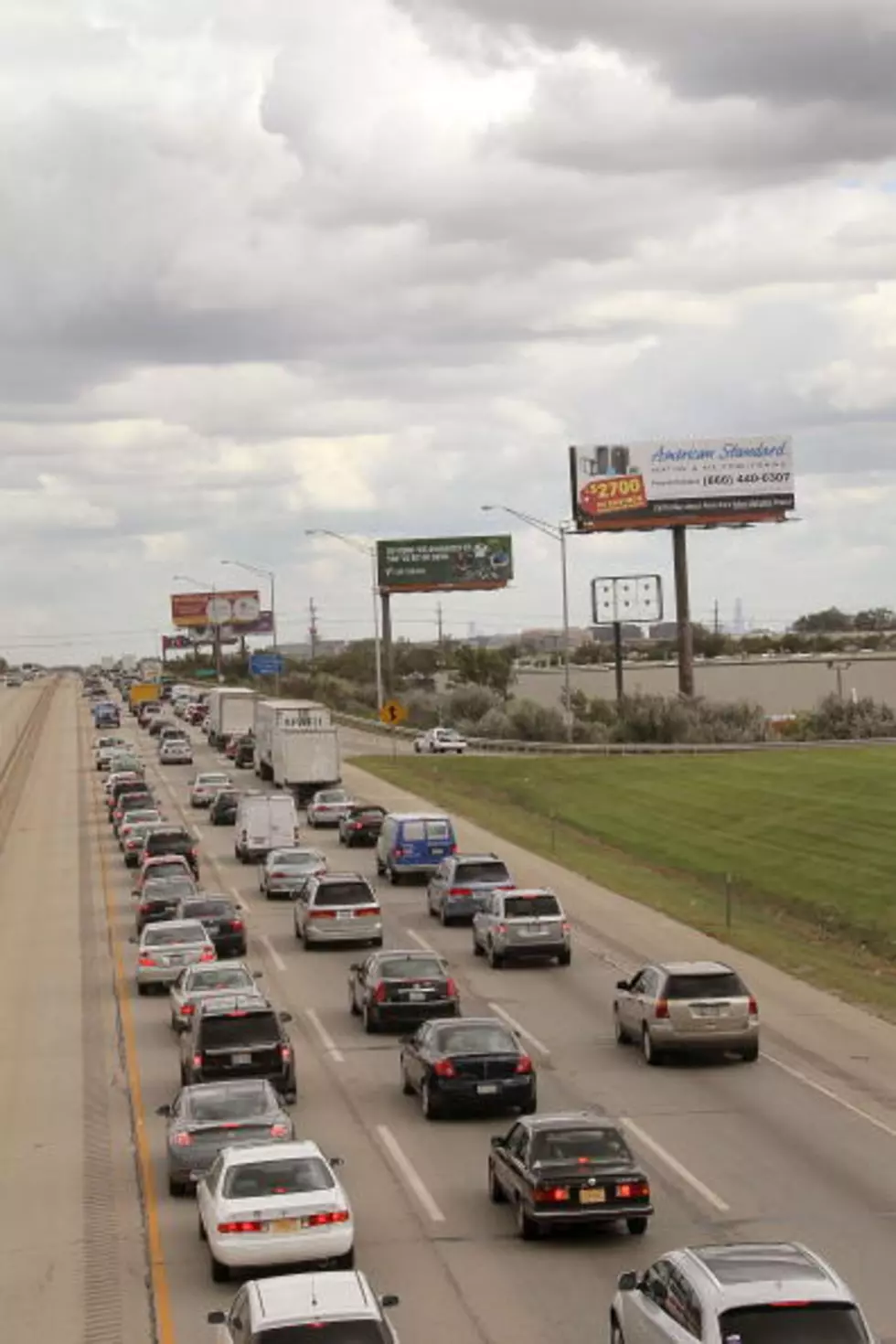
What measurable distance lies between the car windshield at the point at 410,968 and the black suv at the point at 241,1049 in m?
5.05

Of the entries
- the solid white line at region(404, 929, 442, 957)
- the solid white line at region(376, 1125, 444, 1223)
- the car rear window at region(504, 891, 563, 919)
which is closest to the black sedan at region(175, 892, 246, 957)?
the solid white line at region(404, 929, 442, 957)

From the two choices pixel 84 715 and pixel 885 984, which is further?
A: pixel 84 715

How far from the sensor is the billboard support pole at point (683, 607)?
114625 mm

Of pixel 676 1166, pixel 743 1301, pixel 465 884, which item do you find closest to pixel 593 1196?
pixel 676 1166

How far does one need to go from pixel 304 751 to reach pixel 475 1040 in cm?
5174

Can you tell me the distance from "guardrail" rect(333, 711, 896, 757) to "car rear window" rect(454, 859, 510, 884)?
46442mm

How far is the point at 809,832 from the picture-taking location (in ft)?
206

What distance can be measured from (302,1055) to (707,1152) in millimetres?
8527

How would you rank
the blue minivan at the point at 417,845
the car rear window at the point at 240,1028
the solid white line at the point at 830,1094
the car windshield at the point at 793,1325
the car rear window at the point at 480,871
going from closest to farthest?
the car windshield at the point at 793,1325, the solid white line at the point at 830,1094, the car rear window at the point at 240,1028, the car rear window at the point at 480,871, the blue minivan at the point at 417,845

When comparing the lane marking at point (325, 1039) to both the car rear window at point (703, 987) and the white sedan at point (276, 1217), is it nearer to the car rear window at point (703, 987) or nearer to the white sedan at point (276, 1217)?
the car rear window at point (703, 987)

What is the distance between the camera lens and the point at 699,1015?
2942 cm

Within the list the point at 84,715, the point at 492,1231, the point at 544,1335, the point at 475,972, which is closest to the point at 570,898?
the point at 475,972

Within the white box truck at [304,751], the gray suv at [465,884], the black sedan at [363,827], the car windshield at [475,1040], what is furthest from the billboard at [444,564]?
the car windshield at [475,1040]

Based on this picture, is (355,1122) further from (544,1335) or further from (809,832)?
(809,832)
